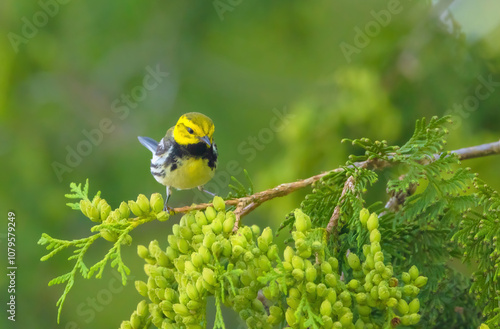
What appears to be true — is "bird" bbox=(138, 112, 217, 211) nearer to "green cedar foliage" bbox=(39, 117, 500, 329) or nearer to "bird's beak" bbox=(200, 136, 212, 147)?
"bird's beak" bbox=(200, 136, 212, 147)

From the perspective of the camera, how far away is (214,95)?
3891 millimetres

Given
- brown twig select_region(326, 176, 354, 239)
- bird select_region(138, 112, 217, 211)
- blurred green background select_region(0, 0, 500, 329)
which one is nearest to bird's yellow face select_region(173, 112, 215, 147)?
bird select_region(138, 112, 217, 211)

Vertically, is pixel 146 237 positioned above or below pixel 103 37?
below

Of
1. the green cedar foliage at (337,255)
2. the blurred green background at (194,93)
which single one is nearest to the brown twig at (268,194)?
the green cedar foliage at (337,255)

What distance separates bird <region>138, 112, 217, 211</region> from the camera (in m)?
1.86

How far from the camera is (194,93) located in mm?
3969

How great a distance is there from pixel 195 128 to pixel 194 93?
7.15 ft

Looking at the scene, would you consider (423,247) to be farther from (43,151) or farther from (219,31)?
(43,151)

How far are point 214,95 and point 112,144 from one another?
0.89 m

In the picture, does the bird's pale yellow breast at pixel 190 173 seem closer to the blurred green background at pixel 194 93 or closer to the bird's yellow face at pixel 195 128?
the bird's yellow face at pixel 195 128

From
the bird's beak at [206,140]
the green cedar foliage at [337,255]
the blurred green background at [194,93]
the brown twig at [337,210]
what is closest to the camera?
the green cedar foliage at [337,255]

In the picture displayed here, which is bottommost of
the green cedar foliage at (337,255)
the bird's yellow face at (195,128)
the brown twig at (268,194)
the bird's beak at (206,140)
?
the green cedar foliage at (337,255)

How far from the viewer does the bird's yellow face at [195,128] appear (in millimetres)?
1844

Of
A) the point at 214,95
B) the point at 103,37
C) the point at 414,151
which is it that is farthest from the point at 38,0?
the point at 414,151
